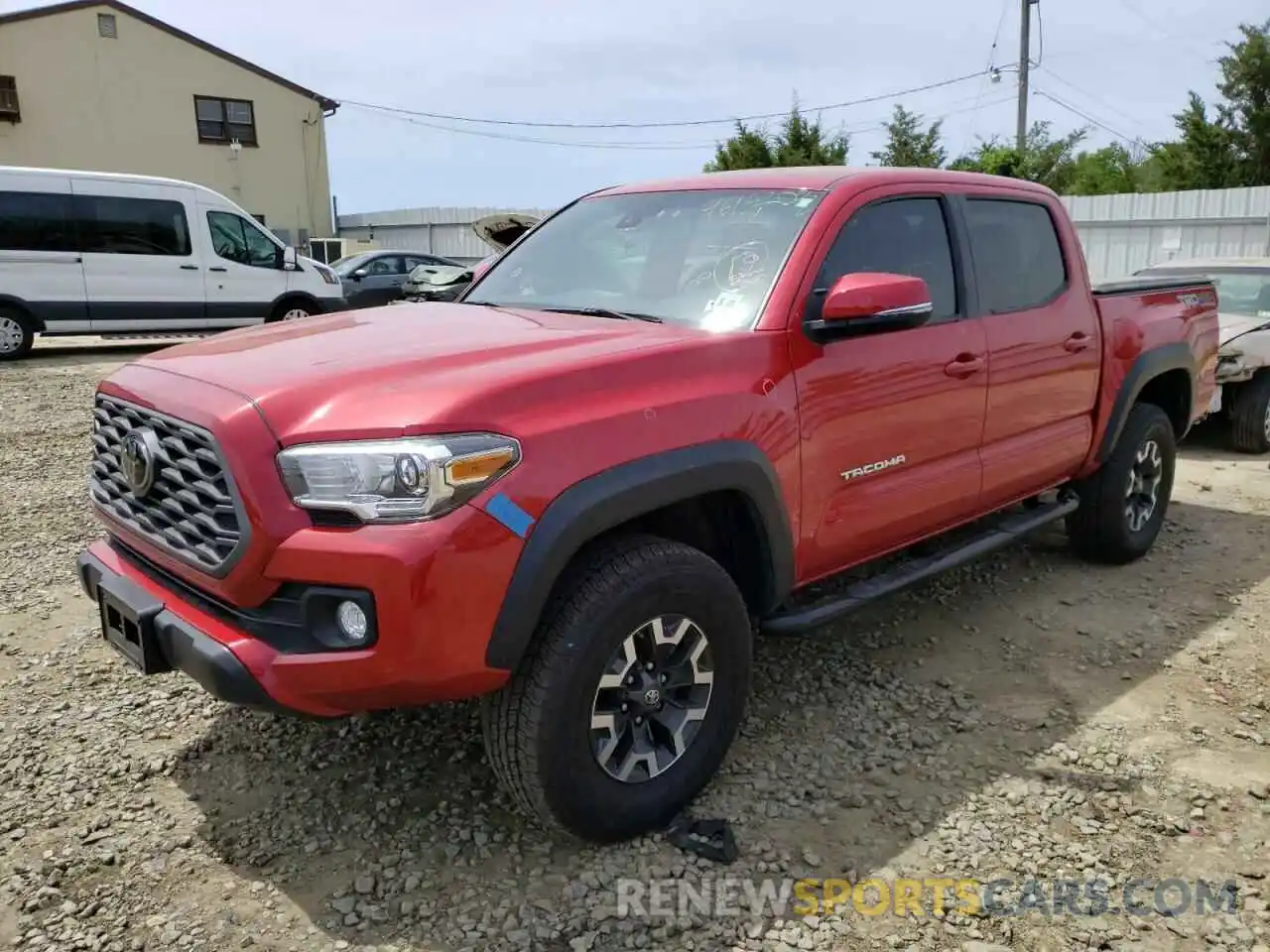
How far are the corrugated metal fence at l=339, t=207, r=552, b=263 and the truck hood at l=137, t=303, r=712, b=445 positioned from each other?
23.3 meters

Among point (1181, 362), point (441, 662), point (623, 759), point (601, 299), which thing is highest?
point (601, 299)

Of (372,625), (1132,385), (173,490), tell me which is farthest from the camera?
(1132,385)

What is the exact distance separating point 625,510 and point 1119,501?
135 inches

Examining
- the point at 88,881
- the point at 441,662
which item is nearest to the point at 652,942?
the point at 441,662

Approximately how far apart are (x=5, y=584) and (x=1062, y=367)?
16.2 ft

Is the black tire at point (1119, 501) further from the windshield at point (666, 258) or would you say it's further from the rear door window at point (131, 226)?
the rear door window at point (131, 226)

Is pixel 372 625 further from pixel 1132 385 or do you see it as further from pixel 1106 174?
pixel 1106 174

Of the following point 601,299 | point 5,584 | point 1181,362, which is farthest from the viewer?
point 1181,362

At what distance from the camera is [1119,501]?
502 centimetres

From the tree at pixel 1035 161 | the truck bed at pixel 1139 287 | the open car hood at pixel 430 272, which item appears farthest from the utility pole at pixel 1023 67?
the truck bed at pixel 1139 287

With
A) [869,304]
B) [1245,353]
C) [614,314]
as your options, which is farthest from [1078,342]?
[1245,353]

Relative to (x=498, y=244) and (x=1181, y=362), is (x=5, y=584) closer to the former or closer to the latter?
(x=498, y=244)

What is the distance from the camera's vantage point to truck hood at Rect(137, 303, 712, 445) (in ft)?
7.89

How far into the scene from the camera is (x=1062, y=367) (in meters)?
4.40
